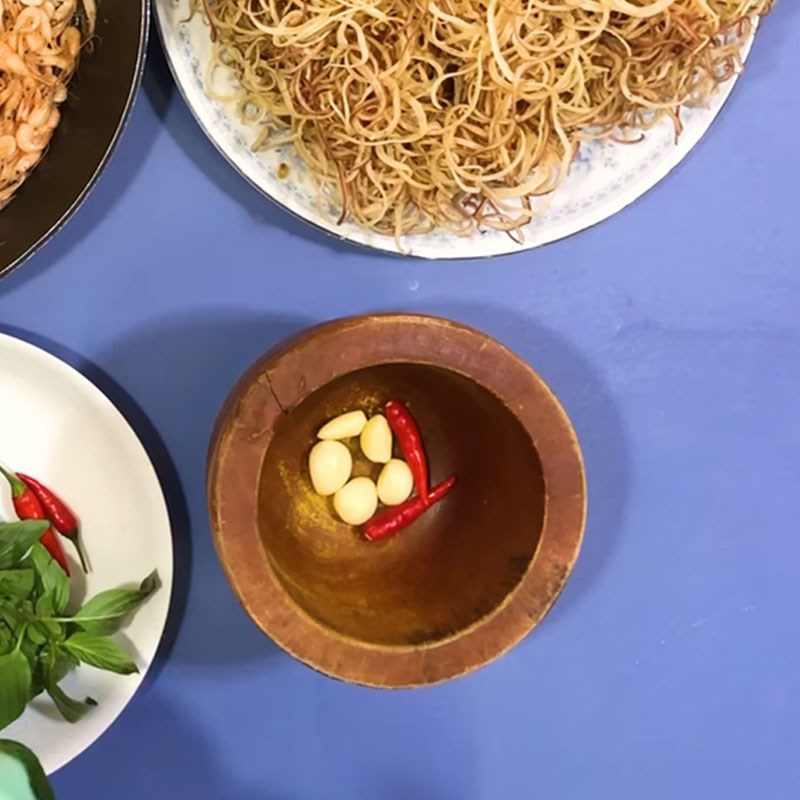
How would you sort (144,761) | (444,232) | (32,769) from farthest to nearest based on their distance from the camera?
1. (144,761)
2. (444,232)
3. (32,769)

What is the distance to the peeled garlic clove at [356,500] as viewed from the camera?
1.13m

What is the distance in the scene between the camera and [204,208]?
1.17 m

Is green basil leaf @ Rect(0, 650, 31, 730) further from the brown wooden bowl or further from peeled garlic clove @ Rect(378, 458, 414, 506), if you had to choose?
peeled garlic clove @ Rect(378, 458, 414, 506)

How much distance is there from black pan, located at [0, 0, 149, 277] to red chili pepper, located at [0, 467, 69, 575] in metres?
0.25

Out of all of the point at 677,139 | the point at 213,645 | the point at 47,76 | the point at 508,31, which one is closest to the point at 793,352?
the point at 677,139

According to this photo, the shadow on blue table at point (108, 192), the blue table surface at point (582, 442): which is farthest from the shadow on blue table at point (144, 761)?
the shadow on blue table at point (108, 192)

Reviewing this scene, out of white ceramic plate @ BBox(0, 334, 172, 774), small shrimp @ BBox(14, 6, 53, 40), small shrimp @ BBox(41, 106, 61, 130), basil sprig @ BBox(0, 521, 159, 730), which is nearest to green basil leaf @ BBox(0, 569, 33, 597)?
basil sprig @ BBox(0, 521, 159, 730)

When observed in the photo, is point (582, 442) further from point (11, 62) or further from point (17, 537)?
point (11, 62)

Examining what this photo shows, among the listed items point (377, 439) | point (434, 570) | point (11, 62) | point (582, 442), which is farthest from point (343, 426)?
point (11, 62)

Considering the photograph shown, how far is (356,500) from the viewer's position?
3.71ft

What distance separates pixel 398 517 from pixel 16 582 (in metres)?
0.42

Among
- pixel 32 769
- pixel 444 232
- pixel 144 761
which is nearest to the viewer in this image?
pixel 32 769

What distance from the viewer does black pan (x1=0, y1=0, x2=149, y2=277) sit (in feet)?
3.29

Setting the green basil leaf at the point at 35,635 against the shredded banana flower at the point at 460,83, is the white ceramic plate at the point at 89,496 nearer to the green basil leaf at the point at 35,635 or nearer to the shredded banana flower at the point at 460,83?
the green basil leaf at the point at 35,635
